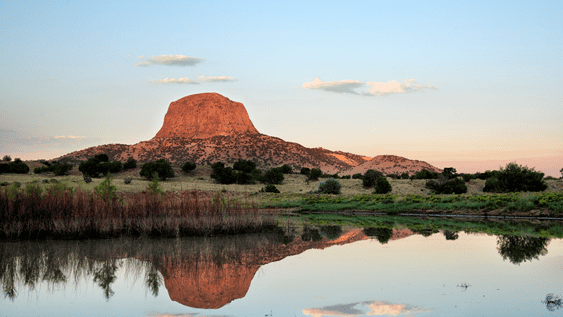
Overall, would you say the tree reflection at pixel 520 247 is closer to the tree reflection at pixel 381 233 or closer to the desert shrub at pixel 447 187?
the tree reflection at pixel 381 233

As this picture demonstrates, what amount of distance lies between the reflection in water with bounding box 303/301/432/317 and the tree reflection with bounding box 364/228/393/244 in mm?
6880

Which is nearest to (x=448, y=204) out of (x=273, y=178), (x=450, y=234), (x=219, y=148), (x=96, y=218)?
(x=450, y=234)

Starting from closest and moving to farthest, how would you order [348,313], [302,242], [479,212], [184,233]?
[348,313]
[302,242]
[184,233]
[479,212]

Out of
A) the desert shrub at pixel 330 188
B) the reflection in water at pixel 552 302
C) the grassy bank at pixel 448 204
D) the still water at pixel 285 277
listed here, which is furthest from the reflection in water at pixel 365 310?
the desert shrub at pixel 330 188

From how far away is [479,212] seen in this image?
21672mm

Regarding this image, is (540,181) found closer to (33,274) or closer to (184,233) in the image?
(184,233)

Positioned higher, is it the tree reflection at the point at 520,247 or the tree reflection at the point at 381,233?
the tree reflection at the point at 520,247

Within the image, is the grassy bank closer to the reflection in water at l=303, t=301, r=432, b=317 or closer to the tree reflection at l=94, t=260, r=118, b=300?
the reflection in water at l=303, t=301, r=432, b=317

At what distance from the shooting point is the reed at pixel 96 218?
14.2 metres

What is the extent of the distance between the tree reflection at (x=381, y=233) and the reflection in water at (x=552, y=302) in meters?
6.64

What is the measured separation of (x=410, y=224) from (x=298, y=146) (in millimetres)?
81487

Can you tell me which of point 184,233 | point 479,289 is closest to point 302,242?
point 184,233

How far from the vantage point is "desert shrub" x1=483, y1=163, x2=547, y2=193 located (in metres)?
29.4

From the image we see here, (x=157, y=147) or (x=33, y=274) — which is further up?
(x=157, y=147)
